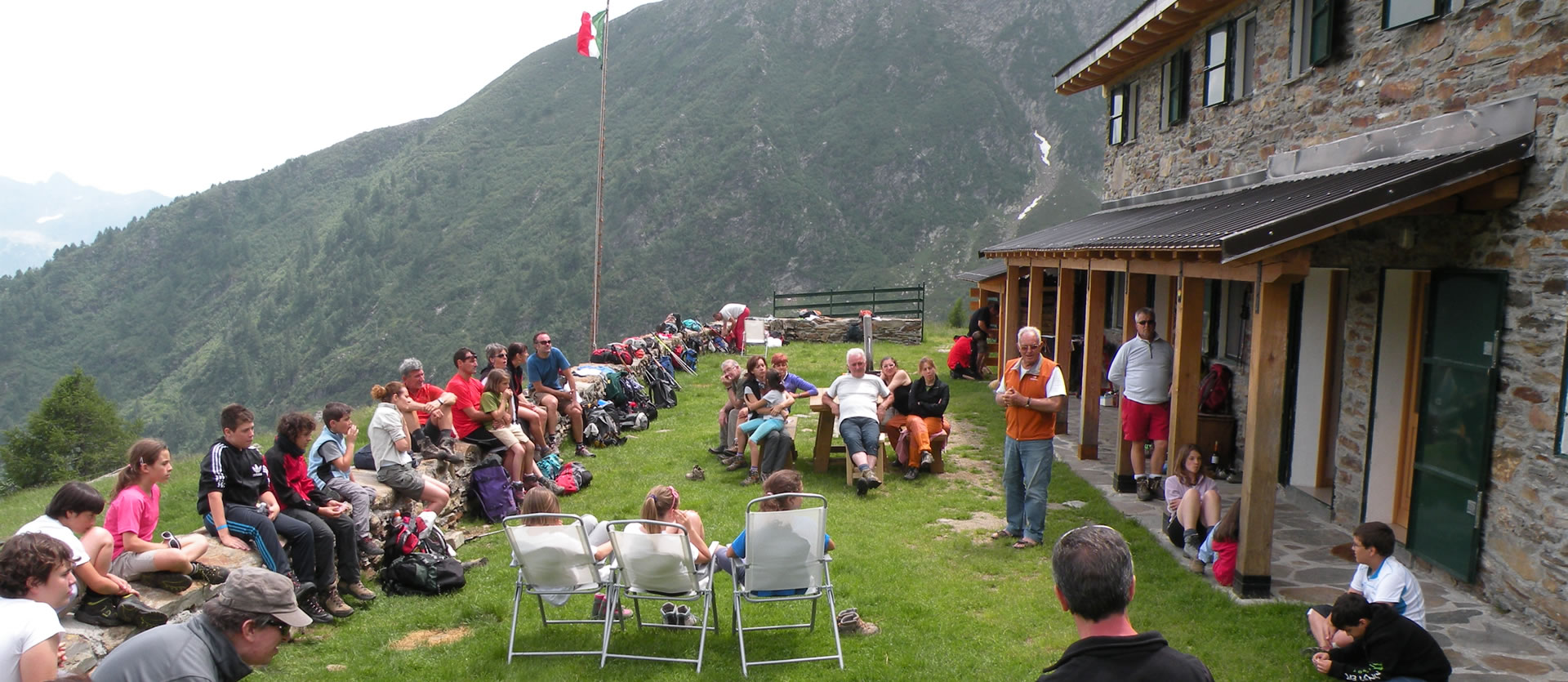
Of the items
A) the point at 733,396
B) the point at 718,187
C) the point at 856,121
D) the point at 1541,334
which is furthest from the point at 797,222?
the point at 1541,334

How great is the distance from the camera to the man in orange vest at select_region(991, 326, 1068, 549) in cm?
700

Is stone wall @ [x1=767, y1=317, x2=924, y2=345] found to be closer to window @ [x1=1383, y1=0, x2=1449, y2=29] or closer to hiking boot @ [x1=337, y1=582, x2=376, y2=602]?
window @ [x1=1383, y1=0, x2=1449, y2=29]

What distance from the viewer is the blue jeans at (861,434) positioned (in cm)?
927

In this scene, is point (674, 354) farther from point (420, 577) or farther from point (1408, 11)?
point (1408, 11)

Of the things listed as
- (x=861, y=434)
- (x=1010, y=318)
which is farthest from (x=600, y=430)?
(x=1010, y=318)

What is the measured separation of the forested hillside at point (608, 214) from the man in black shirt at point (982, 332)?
5347 cm

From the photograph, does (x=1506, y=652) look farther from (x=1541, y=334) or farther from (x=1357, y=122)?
(x=1357, y=122)

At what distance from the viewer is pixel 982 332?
17.7 meters

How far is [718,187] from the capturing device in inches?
3388

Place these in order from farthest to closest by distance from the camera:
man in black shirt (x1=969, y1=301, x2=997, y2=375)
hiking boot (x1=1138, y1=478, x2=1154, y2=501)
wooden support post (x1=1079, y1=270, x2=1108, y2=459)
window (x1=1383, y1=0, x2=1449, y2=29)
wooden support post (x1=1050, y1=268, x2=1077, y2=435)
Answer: man in black shirt (x1=969, y1=301, x2=997, y2=375)
wooden support post (x1=1050, y1=268, x2=1077, y2=435)
wooden support post (x1=1079, y1=270, x2=1108, y2=459)
hiking boot (x1=1138, y1=478, x2=1154, y2=501)
window (x1=1383, y1=0, x2=1449, y2=29)


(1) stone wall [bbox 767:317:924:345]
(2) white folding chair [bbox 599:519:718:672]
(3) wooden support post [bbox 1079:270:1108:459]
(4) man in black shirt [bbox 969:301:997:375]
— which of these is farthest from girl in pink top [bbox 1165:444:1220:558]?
(1) stone wall [bbox 767:317:924:345]

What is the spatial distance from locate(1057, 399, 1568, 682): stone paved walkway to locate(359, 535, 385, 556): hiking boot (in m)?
5.60

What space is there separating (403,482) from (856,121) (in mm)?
87809

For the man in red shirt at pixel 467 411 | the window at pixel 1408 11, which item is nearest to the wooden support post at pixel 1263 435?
the window at pixel 1408 11
